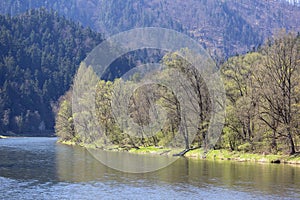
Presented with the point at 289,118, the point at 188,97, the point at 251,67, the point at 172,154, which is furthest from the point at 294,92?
the point at 172,154

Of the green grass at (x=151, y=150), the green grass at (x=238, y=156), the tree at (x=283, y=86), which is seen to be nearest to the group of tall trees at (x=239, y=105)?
the tree at (x=283, y=86)

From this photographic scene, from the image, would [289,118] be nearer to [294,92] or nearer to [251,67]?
[294,92]

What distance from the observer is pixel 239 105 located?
66625mm

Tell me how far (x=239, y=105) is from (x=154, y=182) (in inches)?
979

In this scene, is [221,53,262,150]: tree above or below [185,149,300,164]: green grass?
above

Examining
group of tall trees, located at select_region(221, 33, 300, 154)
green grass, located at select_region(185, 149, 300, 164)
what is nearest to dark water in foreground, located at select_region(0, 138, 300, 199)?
green grass, located at select_region(185, 149, 300, 164)

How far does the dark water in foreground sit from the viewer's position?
3781 centimetres

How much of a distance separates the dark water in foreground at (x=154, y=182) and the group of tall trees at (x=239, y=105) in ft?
21.8

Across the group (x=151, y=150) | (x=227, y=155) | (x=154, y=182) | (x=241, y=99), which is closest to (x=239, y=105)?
(x=241, y=99)

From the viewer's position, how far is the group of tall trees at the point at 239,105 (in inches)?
2424

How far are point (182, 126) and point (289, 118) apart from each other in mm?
21850

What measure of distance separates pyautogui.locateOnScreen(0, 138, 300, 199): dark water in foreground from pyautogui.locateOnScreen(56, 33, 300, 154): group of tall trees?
665cm

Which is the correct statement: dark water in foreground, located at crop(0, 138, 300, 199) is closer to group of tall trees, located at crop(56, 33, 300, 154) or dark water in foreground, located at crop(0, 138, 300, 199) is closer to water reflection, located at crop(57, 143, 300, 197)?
water reflection, located at crop(57, 143, 300, 197)

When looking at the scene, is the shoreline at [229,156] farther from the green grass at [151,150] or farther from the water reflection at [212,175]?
the water reflection at [212,175]
